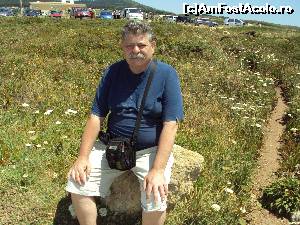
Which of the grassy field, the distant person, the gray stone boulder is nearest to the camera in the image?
the distant person

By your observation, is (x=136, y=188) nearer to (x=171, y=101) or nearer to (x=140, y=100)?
(x=140, y=100)

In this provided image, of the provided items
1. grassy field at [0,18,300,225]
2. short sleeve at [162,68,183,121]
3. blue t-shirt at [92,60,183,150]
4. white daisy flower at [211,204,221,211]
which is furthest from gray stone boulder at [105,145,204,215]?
short sleeve at [162,68,183,121]

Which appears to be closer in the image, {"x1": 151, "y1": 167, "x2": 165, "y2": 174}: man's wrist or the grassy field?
{"x1": 151, "y1": 167, "x2": 165, "y2": 174}: man's wrist

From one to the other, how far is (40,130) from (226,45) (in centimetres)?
1544

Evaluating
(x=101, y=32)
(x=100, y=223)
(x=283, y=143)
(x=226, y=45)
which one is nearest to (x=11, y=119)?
(x=100, y=223)

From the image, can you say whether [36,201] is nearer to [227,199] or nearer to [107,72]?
[107,72]

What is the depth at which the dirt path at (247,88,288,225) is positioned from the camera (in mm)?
6133

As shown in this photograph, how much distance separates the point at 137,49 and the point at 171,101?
2.06 feet

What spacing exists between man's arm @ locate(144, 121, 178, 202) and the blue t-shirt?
0.12 meters

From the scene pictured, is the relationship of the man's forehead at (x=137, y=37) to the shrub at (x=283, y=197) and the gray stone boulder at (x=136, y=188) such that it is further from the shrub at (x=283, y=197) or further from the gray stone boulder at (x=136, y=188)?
the shrub at (x=283, y=197)

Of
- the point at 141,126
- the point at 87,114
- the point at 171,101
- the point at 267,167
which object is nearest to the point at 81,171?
the point at 141,126

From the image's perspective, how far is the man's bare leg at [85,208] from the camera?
4422 millimetres

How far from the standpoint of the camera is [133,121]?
456 cm

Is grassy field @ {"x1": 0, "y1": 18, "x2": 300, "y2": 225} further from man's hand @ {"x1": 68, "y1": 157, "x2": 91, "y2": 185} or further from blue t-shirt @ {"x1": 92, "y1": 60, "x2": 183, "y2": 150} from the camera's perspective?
blue t-shirt @ {"x1": 92, "y1": 60, "x2": 183, "y2": 150}
